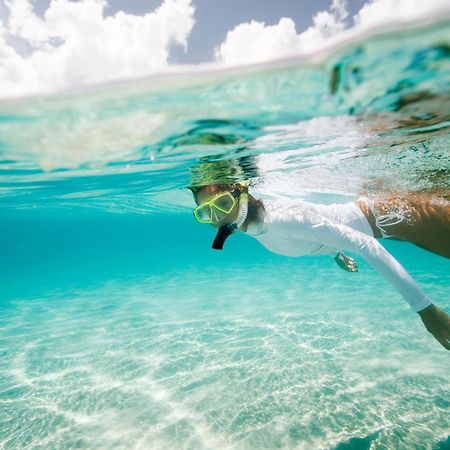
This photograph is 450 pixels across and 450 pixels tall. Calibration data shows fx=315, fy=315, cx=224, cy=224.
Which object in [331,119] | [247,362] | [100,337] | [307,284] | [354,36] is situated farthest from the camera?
[307,284]

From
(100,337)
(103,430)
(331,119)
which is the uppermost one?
(331,119)

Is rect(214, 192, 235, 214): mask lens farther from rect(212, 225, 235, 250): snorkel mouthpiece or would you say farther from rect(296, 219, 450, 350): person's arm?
rect(296, 219, 450, 350): person's arm

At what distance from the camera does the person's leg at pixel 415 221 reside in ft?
16.2

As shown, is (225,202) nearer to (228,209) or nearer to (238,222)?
(228,209)

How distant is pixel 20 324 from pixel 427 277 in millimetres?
22529

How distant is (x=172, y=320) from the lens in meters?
12.7

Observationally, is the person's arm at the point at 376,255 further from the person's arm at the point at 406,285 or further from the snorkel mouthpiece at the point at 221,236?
the snorkel mouthpiece at the point at 221,236

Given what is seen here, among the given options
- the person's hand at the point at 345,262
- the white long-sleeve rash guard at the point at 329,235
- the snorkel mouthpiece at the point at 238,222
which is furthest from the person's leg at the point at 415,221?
the snorkel mouthpiece at the point at 238,222

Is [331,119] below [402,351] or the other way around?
the other way around

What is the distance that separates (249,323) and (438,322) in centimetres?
842

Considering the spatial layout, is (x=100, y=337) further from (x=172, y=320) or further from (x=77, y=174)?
(x=77, y=174)

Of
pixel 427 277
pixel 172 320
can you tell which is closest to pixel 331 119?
pixel 172 320

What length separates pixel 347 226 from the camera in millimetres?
4250

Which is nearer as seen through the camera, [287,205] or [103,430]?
[287,205]
